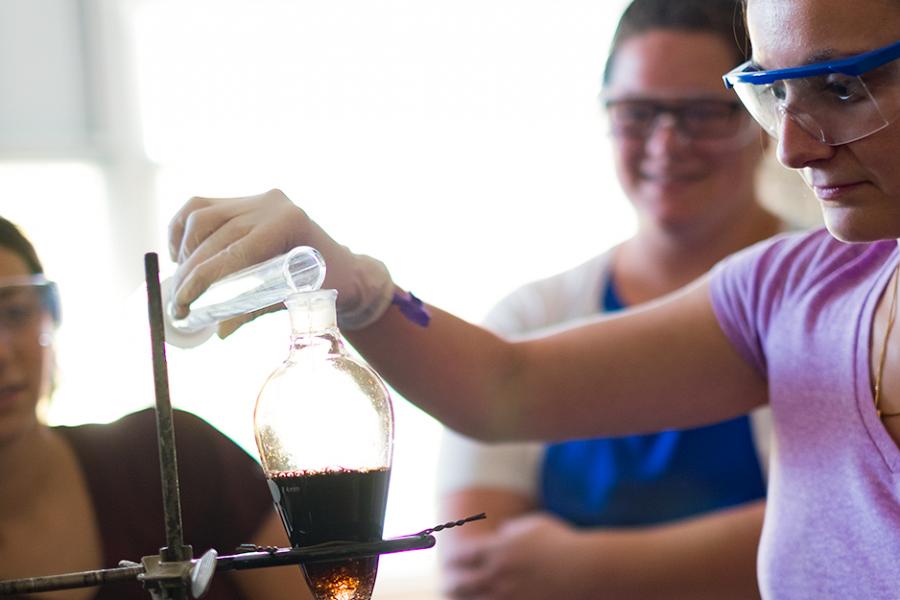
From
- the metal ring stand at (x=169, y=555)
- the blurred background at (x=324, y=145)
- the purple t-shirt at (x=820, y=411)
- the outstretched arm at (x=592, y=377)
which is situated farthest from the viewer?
the blurred background at (x=324, y=145)

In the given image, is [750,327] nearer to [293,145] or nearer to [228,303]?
[228,303]

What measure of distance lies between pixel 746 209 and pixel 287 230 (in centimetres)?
121

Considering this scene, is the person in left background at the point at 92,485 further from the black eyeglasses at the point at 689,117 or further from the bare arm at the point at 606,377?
the black eyeglasses at the point at 689,117

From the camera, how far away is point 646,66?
201 cm

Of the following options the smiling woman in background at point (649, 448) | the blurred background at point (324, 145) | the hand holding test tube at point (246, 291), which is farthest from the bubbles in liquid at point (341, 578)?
the blurred background at point (324, 145)

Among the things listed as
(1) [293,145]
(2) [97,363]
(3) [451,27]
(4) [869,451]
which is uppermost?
(3) [451,27]

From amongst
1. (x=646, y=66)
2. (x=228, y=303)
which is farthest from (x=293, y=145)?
(x=228, y=303)

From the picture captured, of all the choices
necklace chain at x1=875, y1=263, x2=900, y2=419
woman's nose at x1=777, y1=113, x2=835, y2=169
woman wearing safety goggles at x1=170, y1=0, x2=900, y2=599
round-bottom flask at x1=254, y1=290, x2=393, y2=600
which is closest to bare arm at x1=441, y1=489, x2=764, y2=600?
woman wearing safety goggles at x1=170, y1=0, x2=900, y2=599

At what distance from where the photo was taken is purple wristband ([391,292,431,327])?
1254 mm

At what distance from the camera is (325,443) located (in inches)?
34.6

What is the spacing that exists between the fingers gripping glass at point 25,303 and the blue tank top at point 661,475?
2.96 ft

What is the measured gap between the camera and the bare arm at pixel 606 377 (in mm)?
1396

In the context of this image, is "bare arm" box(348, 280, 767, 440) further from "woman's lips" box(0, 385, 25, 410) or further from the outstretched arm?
"woman's lips" box(0, 385, 25, 410)

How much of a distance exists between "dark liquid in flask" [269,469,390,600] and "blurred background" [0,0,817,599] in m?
2.18
